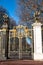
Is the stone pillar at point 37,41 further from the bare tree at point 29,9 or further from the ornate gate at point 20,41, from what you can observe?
the bare tree at point 29,9

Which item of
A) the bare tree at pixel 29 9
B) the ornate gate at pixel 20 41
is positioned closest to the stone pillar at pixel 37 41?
the ornate gate at pixel 20 41

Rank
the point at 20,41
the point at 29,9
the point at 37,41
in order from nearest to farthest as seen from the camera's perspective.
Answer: the point at 37,41 < the point at 20,41 < the point at 29,9

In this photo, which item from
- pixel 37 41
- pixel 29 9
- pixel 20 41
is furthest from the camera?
pixel 29 9

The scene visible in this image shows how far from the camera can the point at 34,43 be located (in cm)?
1723

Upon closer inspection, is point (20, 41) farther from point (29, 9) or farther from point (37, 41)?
point (29, 9)

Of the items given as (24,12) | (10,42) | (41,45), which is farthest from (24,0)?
(41,45)

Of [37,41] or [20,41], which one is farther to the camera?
[20,41]

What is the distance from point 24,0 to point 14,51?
14.6 m

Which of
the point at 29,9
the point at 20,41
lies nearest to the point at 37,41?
the point at 20,41

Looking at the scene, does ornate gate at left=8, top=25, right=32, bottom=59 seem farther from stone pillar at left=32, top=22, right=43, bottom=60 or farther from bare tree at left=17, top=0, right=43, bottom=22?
bare tree at left=17, top=0, right=43, bottom=22

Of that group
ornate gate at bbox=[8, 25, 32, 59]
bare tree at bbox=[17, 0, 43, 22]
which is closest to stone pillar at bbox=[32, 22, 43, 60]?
ornate gate at bbox=[8, 25, 32, 59]

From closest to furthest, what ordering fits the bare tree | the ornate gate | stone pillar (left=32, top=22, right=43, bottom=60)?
stone pillar (left=32, top=22, right=43, bottom=60), the ornate gate, the bare tree

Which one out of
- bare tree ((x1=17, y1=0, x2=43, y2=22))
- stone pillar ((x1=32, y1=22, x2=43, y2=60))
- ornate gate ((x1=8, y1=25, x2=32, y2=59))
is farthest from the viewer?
bare tree ((x1=17, y1=0, x2=43, y2=22))

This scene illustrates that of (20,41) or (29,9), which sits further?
(29,9)
